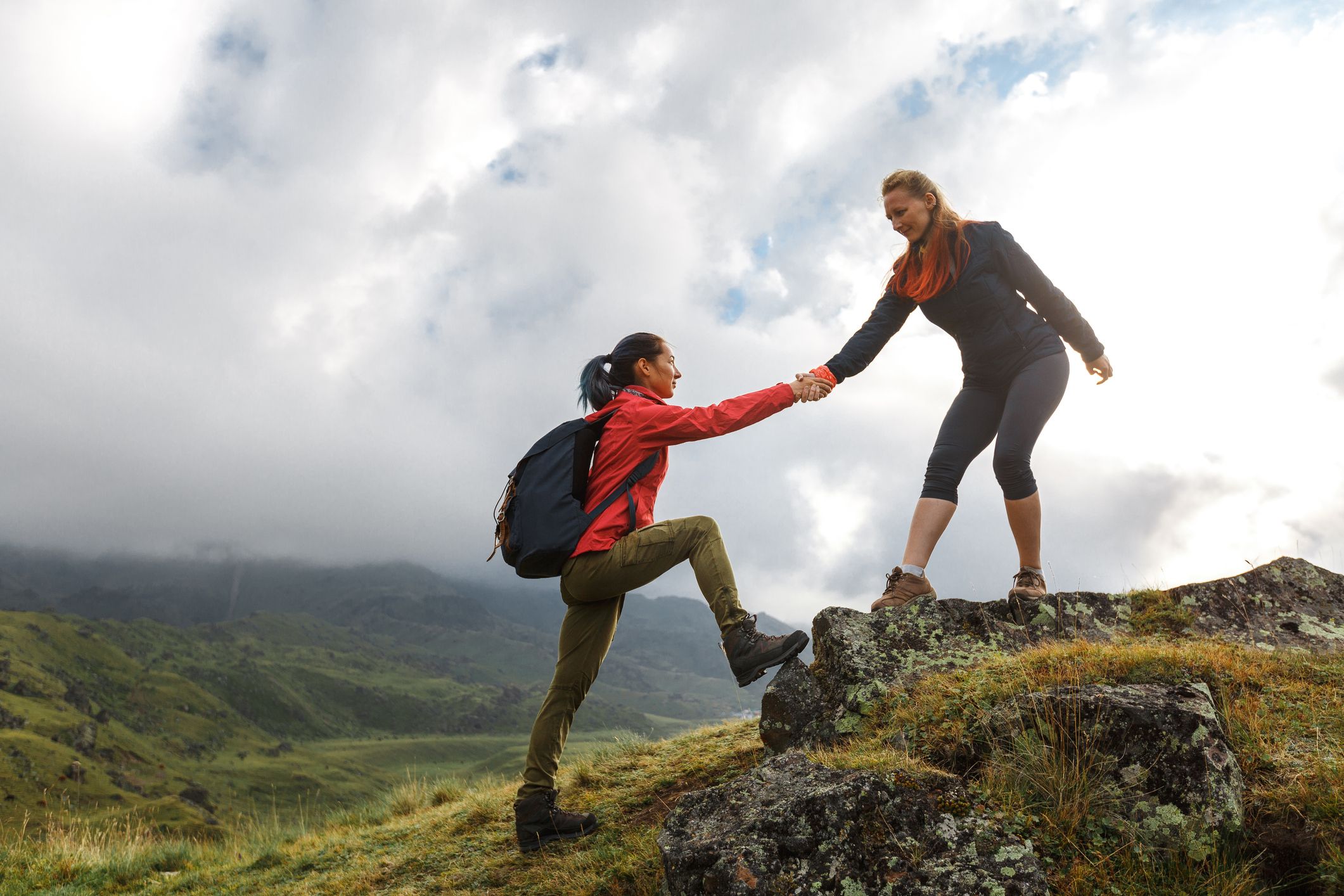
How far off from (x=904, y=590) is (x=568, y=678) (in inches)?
127

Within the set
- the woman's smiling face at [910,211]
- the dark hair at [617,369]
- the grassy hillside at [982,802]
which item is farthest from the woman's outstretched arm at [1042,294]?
the dark hair at [617,369]

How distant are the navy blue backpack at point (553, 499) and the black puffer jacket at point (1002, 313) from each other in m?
2.56

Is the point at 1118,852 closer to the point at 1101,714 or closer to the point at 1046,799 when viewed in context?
the point at 1046,799

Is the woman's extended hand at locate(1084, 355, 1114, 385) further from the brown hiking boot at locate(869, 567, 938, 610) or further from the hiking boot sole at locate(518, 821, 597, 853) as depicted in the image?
the hiking boot sole at locate(518, 821, 597, 853)

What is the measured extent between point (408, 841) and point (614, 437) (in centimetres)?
535

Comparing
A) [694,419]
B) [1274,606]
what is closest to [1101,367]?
[1274,606]

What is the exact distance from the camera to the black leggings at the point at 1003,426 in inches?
270

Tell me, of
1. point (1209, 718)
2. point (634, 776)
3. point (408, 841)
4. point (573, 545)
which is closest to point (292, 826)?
point (408, 841)

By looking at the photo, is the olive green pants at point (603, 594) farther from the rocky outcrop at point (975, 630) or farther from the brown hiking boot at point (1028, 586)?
the brown hiking boot at point (1028, 586)

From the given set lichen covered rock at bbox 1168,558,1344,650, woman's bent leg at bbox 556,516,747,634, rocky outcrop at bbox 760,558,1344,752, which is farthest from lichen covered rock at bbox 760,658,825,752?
lichen covered rock at bbox 1168,558,1344,650

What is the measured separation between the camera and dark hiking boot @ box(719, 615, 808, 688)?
19.1 ft

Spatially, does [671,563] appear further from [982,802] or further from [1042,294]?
[1042,294]

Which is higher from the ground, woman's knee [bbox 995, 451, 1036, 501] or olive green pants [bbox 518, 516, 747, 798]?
woman's knee [bbox 995, 451, 1036, 501]

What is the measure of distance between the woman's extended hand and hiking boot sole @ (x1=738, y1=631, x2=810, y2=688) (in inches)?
149
